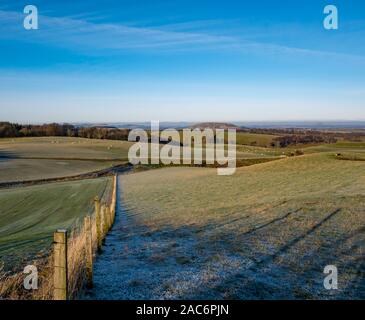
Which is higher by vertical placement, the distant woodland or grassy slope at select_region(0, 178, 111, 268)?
the distant woodland

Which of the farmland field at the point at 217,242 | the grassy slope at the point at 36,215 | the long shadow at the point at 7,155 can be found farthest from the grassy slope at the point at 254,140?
the farmland field at the point at 217,242

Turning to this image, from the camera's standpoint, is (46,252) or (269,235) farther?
(269,235)

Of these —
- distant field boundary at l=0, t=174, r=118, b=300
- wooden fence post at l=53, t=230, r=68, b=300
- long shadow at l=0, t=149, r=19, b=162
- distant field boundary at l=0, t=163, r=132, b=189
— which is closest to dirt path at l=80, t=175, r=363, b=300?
distant field boundary at l=0, t=174, r=118, b=300

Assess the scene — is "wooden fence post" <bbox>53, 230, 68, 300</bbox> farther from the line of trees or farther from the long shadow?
the line of trees

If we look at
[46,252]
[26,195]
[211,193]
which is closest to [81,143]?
[26,195]

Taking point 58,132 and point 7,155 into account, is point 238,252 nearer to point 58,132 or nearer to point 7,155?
point 7,155

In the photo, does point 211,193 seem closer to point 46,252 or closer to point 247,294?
point 46,252

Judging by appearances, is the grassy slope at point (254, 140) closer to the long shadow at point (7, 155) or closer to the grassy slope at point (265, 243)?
the long shadow at point (7, 155)
